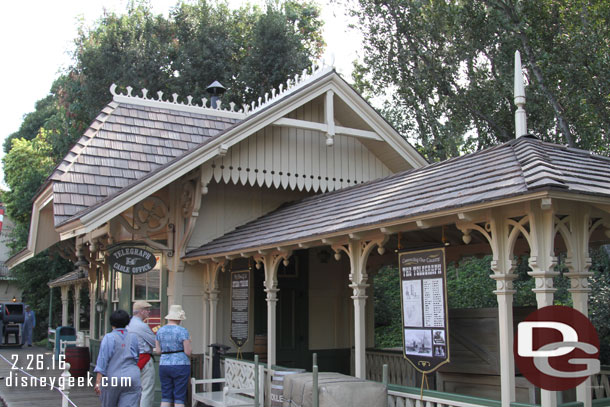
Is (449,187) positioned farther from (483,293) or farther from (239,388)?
(483,293)

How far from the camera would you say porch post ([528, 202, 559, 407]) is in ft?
18.0

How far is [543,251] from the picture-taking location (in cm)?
Answer: 554

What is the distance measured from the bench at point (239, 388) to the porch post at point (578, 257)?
→ 4623mm

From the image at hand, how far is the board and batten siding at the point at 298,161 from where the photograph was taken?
1143 centimetres

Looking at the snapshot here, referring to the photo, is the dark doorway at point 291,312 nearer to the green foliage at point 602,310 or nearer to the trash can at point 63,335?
the green foliage at point 602,310

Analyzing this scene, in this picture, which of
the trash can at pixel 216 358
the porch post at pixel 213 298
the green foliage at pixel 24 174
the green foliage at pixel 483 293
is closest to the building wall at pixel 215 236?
the porch post at pixel 213 298

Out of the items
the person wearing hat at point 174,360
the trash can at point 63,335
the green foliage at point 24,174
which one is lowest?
the trash can at point 63,335

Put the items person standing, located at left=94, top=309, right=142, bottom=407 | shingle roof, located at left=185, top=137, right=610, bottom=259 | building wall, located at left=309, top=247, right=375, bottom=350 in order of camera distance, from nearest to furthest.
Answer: shingle roof, located at left=185, top=137, right=610, bottom=259
person standing, located at left=94, top=309, right=142, bottom=407
building wall, located at left=309, top=247, right=375, bottom=350

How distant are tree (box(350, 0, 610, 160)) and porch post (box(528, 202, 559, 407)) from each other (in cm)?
1133

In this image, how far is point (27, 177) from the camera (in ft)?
103

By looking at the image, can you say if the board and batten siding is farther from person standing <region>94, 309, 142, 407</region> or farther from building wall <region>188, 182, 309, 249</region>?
person standing <region>94, 309, 142, 407</region>

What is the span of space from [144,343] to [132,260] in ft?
8.42

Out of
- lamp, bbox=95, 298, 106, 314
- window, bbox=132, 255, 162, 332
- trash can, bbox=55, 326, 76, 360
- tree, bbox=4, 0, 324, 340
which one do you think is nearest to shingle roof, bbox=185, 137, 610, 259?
window, bbox=132, 255, 162, 332

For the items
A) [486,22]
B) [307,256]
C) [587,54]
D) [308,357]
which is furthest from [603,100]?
[308,357]
